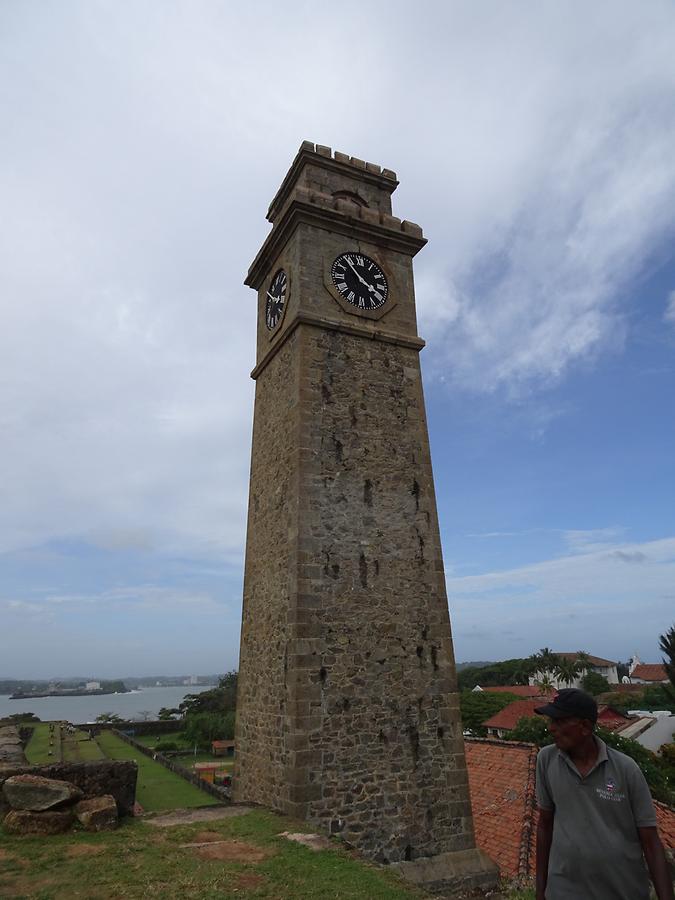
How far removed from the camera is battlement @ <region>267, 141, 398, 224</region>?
1458 cm

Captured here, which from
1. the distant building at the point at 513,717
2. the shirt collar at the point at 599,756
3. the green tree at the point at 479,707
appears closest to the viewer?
the shirt collar at the point at 599,756

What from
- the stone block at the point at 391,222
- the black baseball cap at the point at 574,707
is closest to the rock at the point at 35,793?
the black baseball cap at the point at 574,707

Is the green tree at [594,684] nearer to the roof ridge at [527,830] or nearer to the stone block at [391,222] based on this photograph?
the roof ridge at [527,830]

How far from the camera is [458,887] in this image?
9.43 m

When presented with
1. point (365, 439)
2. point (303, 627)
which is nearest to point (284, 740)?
point (303, 627)

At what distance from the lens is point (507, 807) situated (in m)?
12.4

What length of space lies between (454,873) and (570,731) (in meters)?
8.28

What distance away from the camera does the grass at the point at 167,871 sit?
521cm

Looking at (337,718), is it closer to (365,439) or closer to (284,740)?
(284,740)

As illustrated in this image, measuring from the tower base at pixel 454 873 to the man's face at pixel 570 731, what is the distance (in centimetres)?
756

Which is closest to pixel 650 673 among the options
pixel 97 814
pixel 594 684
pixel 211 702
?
pixel 594 684

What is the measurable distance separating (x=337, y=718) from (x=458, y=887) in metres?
3.46

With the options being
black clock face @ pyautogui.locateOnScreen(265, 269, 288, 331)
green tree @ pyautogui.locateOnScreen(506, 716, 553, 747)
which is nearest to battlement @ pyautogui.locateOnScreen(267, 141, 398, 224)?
black clock face @ pyautogui.locateOnScreen(265, 269, 288, 331)

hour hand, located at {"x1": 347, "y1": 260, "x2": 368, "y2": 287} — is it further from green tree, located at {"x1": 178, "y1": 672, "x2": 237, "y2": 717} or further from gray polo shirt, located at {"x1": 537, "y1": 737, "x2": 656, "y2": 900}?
green tree, located at {"x1": 178, "y1": 672, "x2": 237, "y2": 717}
